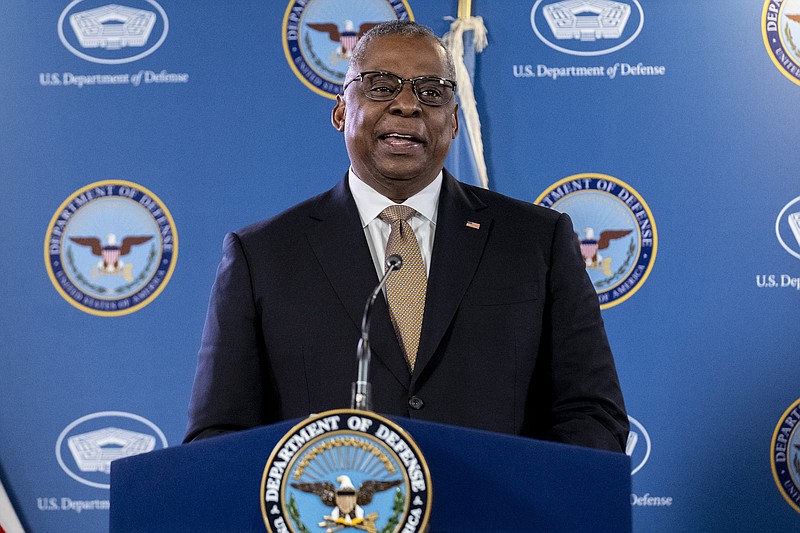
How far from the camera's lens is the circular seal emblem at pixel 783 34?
2688mm

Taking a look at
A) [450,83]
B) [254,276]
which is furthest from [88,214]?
[450,83]

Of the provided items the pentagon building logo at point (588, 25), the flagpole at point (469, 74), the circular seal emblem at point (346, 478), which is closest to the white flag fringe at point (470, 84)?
the flagpole at point (469, 74)

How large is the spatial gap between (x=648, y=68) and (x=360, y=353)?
175 cm

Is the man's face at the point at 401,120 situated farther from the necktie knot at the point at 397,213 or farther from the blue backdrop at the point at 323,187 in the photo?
the blue backdrop at the point at 323,187

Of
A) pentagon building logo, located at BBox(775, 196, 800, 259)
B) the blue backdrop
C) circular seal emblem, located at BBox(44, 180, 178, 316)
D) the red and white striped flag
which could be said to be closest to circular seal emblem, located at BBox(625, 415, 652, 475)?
the blue backdrop

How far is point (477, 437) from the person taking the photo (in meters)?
1.18

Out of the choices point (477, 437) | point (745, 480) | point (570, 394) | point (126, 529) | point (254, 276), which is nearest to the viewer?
point (477, 437)

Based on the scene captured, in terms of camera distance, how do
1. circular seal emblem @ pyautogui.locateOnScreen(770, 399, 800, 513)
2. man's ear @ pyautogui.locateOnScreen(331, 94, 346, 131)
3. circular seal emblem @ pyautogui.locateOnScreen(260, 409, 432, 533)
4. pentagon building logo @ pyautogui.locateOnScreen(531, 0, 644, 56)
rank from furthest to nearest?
pentagon building logo @ pyautogui.locateOnScreen(531, 0, 644, 56)
circular seal emblem @ pyautogui.locateOnScreen(770, 399, 800, 513)
man's ear @ pyautogui.locateOnScreen(331, 94, 346, 131)
circular seal emblem @ pyautogui.locateOnScreen(260, 409, 432, 533)

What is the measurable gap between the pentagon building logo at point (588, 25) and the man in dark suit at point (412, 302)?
0.95m

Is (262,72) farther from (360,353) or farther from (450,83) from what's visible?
(360,353)

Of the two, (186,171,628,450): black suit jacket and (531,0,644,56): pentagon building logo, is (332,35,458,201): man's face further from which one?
(531,0,644,56): pentagon building logo

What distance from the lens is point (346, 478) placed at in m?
1.07

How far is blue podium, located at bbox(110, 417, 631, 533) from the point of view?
117 cm

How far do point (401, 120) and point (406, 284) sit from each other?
284 millimetres
